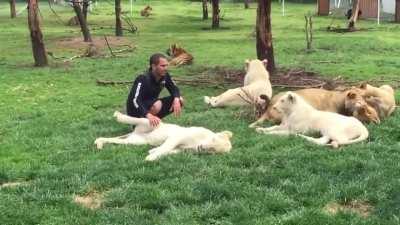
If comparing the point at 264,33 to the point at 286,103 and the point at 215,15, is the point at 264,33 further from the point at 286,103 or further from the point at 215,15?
the point at 215,15

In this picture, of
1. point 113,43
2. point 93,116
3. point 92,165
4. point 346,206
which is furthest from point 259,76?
point 113,43

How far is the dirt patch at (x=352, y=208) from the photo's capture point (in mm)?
5961

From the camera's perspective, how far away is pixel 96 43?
75.6 feet

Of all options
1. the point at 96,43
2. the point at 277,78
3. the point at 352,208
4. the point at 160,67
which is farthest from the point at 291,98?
the point at 96,43

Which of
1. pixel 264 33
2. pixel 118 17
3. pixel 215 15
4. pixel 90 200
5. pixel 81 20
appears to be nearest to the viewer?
pixel 90 200

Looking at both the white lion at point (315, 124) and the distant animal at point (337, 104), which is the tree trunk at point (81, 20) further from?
the white lion at point (315, 124)

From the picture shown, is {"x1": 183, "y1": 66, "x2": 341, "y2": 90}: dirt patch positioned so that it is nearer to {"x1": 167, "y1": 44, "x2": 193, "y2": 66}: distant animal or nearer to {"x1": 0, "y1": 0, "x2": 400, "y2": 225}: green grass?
{"x1": 0, "y1": 0, "x2": 400, "y2": 225}: green grass

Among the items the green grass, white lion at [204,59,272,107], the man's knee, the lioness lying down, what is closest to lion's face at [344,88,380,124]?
the green grass

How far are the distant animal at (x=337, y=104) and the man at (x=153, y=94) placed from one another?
4.08 ft

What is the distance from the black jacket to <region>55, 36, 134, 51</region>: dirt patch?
41.3 ft

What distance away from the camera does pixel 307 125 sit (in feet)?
29.3

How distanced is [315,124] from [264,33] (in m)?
6.20

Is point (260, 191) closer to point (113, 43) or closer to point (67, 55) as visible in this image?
point (67, 55)

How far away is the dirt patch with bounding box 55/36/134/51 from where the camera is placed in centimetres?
2243
